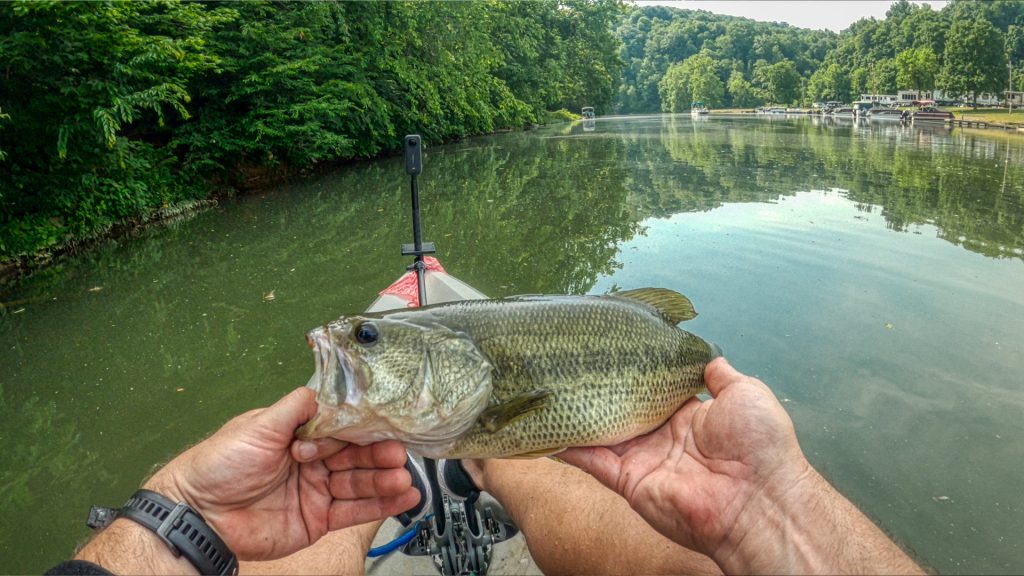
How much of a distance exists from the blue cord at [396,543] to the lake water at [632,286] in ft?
6.84

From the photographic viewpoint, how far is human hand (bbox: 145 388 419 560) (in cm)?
175

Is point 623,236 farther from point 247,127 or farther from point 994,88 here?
point 994,88

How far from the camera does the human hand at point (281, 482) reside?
5.73 ft

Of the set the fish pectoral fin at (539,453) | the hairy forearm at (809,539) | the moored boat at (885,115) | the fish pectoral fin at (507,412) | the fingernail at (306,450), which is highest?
the moored boat at (885,115)

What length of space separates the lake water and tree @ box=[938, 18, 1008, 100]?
56.7 m

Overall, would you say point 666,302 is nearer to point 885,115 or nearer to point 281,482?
point 281,482

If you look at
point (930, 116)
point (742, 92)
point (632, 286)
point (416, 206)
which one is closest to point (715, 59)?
point (742, 92)

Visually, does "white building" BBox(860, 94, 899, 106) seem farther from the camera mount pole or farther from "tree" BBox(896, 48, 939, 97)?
the camera mount pole

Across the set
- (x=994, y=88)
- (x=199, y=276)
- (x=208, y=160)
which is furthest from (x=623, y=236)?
(x=994, y=88)

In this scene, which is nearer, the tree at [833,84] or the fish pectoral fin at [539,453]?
the fish pectoral fin at [539,453]

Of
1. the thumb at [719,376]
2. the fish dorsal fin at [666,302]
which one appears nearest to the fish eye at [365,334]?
the fish dorsal fin at [666,302]

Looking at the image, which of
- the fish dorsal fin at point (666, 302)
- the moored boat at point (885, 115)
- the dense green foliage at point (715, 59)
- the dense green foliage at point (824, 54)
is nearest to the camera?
the fish dorsal fin at point (666, 302)

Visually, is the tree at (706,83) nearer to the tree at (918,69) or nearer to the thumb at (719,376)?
the tree at (918,69)

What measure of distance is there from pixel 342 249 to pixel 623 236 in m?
4.84
